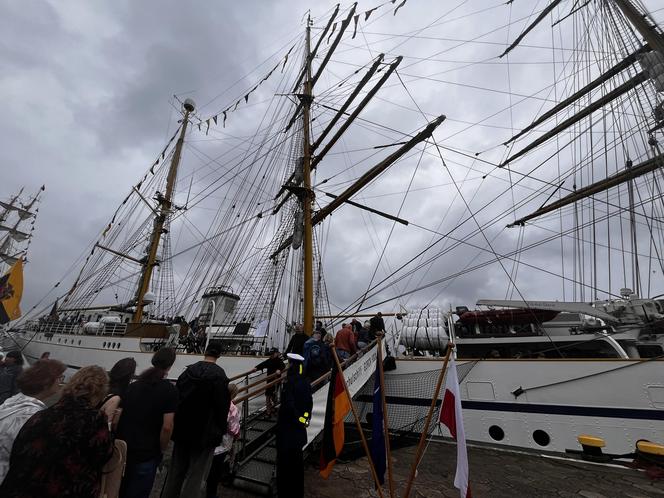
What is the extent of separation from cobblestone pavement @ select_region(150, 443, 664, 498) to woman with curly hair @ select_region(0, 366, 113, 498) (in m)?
2.72

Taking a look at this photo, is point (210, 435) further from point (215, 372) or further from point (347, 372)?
point (347, 372)

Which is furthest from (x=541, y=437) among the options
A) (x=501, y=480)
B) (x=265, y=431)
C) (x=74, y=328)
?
(x=74, y=328)

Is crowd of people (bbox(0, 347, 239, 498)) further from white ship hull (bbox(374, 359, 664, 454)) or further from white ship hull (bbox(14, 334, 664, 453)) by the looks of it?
white ship hull (bbox(374, 359, 664, 454))

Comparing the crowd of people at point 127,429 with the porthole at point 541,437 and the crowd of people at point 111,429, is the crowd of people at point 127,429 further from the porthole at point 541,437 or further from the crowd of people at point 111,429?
the porthole at point 541,437

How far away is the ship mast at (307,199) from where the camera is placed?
9859 millimetres

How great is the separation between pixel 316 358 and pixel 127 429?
128 inches

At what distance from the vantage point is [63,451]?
4.82 ft

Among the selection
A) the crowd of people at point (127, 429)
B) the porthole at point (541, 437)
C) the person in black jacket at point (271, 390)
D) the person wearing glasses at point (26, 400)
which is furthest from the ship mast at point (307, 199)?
the person wearing glasses at point (26, 400)

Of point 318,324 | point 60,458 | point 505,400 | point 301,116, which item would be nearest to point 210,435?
point 60,458

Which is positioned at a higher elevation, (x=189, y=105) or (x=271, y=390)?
(x=189, y=105)

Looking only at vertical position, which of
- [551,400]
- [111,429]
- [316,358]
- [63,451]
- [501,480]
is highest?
[316,358]

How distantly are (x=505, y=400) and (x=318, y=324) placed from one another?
20.5 feet

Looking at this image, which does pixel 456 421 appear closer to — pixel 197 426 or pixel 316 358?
pixel 197 426

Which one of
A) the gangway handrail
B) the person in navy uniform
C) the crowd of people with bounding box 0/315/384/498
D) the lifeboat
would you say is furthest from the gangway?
the lifeboat
